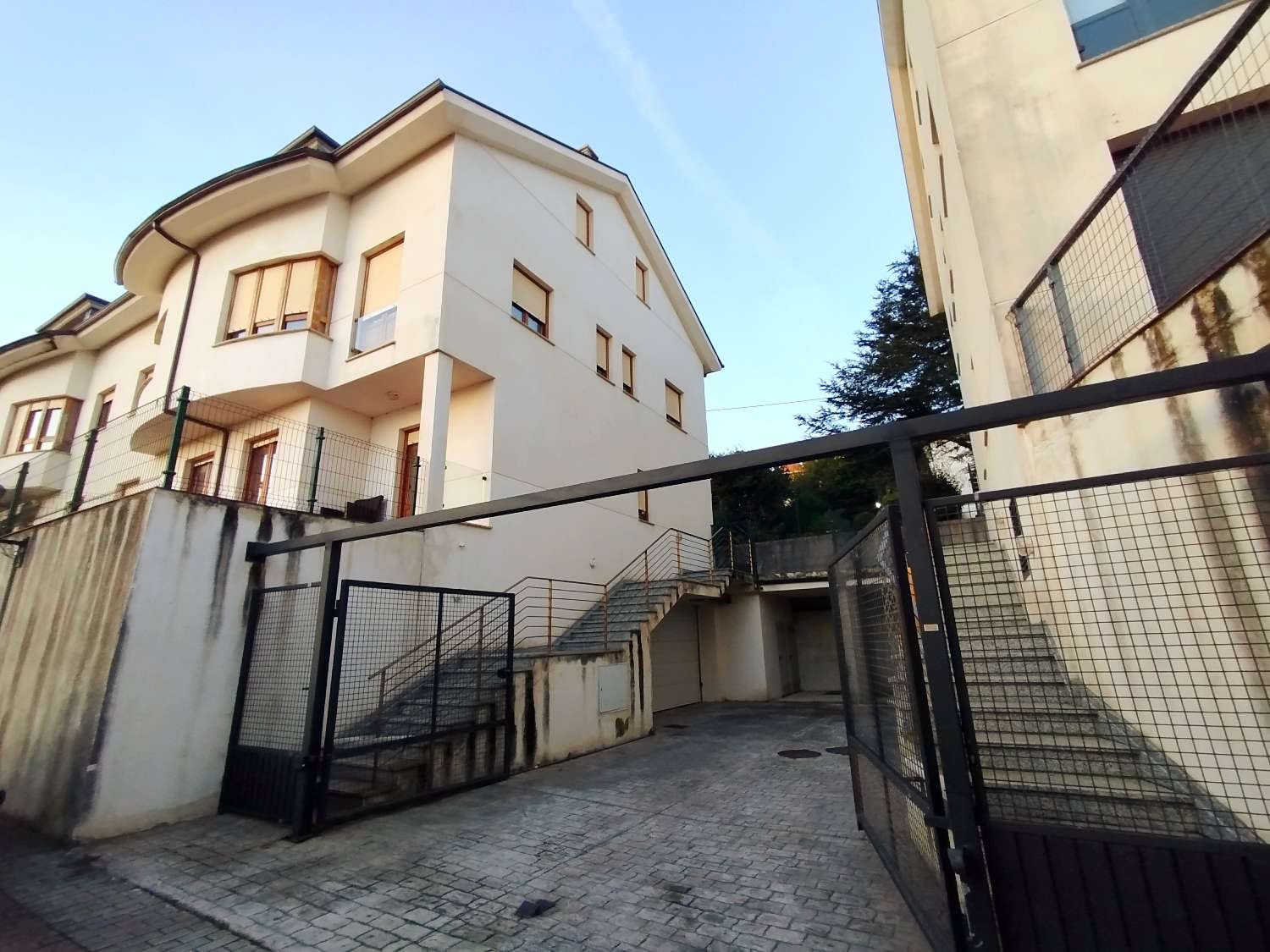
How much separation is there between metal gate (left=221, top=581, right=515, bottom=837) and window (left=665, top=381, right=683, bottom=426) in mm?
9871

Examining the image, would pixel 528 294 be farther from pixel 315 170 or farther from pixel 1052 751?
pixel 1052 751

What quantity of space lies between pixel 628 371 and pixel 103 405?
14.7 metres

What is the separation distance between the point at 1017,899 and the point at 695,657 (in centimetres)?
1202

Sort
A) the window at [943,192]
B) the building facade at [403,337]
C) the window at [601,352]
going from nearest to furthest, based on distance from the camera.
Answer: the window at [943,192], the building facade at [403,337], the window at [601,352]

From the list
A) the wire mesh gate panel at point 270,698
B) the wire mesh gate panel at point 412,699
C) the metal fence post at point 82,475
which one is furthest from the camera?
the metal fence post at point 82,475

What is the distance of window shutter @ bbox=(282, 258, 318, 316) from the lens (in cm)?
1023

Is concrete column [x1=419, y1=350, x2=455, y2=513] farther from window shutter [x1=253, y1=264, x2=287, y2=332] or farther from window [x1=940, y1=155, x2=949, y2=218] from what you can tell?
window [x1=940, y1=155, x2=949, y2=218]

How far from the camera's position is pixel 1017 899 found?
2275 millimetres

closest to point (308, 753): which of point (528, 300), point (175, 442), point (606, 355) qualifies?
point (175, 442)

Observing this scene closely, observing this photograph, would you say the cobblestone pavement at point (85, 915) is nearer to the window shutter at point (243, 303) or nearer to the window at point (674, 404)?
the window shutter at point (243, 303)

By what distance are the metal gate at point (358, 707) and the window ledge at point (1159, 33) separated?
923cm

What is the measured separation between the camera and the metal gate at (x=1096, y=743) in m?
2.09

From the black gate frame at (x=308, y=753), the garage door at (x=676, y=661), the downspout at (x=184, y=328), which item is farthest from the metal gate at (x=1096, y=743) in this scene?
the downspout at (x=184, y=328)

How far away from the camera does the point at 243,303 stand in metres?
10.8
